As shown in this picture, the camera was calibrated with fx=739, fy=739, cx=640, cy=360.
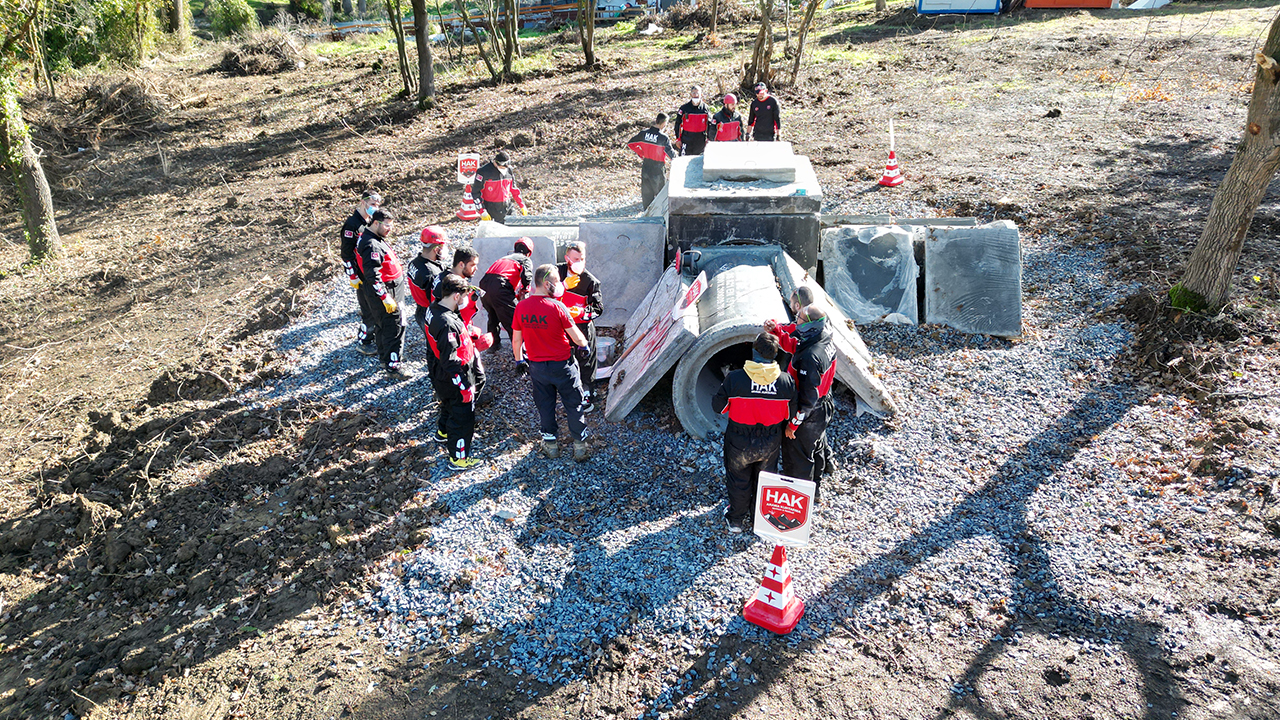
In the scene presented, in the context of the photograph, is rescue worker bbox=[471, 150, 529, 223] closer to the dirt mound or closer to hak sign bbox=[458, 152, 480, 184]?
hak sign bbox=[458, 152, 480, 184]

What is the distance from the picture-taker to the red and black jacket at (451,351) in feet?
21.7

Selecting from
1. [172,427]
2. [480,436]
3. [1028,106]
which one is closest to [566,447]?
[480,436]

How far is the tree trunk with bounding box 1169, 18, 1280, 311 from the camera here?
735 centimetres

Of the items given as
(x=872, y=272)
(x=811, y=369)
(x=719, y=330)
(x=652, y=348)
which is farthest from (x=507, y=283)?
(x=872, y=272)

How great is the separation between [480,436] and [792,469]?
3195 millimetres

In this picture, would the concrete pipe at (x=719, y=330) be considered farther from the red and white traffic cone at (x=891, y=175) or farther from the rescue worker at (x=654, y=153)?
the red and white traffic cone at (x=891, y=175)

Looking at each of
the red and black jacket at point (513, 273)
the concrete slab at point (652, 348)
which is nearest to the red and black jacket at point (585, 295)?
the red and black jacket at point (513, 273)

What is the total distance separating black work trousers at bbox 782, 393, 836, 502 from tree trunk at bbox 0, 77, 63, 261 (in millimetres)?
13014

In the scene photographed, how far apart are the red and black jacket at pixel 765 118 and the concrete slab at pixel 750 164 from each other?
Answer: 311cm

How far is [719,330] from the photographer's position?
6.72 metres

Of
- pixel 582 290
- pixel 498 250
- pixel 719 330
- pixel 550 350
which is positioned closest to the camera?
pixel 550 350

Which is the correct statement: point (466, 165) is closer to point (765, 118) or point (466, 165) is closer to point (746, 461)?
point (765, 118)

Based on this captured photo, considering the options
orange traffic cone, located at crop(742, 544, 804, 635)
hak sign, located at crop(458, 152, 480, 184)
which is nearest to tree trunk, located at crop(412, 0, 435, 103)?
hak sign, located at crop(458, 152, 480, 184)

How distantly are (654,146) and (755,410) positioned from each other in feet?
25.7
